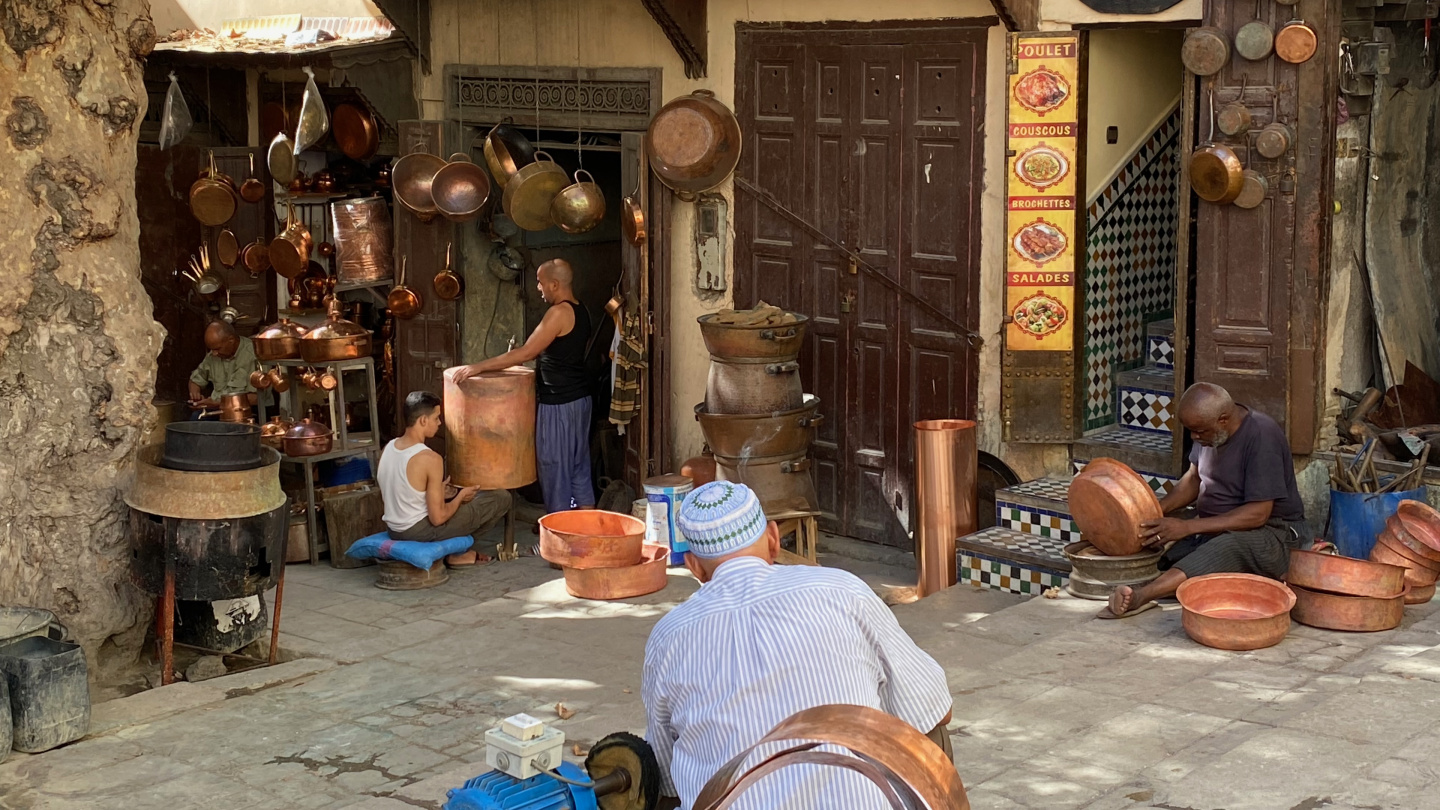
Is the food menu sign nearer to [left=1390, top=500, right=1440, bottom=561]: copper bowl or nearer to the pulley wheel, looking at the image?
[left=1390, top=500, right=1440, bottom=561]: copper bowl

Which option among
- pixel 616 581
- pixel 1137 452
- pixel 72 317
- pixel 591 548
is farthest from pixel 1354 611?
pixel 72 317

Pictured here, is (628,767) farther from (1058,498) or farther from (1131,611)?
(1058,498)

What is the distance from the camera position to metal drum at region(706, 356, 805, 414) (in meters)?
8.71

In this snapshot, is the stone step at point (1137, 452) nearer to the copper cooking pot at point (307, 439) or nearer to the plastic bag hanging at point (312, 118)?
the copper cooking pot at point (307, 439)

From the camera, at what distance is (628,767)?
341 cm

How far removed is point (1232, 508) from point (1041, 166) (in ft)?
7.36

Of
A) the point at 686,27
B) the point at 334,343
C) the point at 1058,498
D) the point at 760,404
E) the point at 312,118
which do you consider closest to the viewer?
the point at 1058,498

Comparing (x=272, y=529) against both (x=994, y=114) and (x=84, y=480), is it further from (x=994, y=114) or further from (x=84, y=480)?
(x=994, y=114)

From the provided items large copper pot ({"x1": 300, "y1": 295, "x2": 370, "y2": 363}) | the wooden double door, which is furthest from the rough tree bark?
the wooden double door

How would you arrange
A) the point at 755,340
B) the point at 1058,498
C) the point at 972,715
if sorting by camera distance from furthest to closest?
1. the point at 755,340
2. the point at 1058,498
3. the point at 972,715

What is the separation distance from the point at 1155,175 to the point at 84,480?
5.80 m

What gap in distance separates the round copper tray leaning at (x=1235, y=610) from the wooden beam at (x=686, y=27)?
4600 mm

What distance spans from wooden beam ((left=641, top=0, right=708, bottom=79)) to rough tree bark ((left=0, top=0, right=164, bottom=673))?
3205 millimetres

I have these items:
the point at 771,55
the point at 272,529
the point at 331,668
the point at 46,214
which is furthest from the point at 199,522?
the point at 771,55
